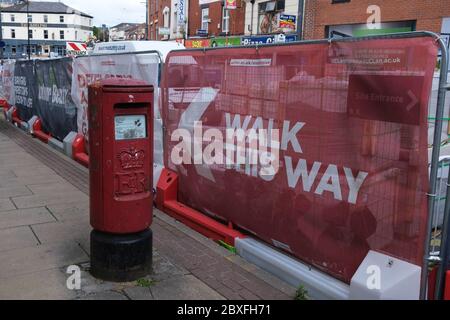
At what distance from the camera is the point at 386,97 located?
323 cm

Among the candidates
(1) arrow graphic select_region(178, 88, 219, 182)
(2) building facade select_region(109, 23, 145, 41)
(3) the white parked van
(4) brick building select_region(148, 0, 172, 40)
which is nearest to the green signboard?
(4) brick building select_region(148, 0, 172, 40)

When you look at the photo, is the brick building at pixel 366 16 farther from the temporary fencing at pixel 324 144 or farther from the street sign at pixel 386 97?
the street sign at pixel 386 97

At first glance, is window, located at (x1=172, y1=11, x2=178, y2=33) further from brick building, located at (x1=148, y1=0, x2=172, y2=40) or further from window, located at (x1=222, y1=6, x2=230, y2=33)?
window, located at (x1=222, y1=6, x2=230, y2=33)

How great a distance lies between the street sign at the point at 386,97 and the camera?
3071 mm

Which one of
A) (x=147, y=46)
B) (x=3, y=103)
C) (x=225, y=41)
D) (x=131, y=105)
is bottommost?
(x=3, y=103)

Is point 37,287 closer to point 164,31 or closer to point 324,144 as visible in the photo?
point 324,144

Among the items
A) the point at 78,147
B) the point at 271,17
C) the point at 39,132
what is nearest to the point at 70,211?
the point at 78,147

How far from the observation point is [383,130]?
3.29 m

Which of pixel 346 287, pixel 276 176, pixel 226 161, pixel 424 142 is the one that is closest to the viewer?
pixel 424 142

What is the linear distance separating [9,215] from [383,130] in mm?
4512

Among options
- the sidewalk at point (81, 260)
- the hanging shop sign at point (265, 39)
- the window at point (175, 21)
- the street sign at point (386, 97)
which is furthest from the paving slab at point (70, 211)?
the window at point (175, 21)

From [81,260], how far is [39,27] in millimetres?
109857
